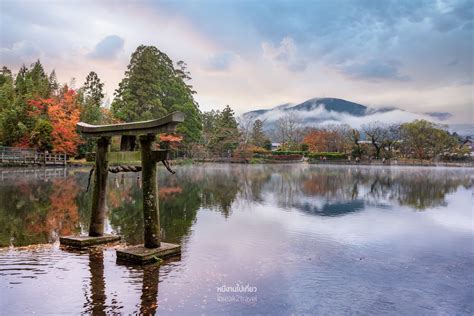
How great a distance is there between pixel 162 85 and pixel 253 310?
46052 mm

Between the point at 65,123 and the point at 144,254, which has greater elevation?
the point at 65,123

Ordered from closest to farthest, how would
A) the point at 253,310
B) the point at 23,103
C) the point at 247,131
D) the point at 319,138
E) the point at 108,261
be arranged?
1. the point at 253,310
2. the point at 108,261
3. the point at 23,103
4. the point at 247,131
5. the point at 319,138

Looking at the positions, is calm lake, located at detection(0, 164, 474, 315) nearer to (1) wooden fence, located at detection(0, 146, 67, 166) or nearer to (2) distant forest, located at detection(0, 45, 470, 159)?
(1) wooden fence, located at detection(0, 146, 67, 166)

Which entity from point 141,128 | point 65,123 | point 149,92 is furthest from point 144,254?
point 149,92

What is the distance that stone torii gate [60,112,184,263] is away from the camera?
679cm

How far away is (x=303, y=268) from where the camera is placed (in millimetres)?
7078

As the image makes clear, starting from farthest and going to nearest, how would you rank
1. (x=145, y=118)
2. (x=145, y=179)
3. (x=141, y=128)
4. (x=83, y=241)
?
(x=145, y=118), (x=83, y=241), (x=145, y=179), (x=141, y=128)

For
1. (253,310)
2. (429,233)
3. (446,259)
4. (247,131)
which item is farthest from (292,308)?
(247,131)

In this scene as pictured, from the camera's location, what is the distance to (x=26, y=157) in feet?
111

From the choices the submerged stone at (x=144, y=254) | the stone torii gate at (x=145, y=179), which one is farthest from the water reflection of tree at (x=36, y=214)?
the submerged stone at (x=144, y=254)

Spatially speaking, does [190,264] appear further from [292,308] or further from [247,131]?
[247,131]

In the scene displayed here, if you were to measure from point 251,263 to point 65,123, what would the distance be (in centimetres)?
3497

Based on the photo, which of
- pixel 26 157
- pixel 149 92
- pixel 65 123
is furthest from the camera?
pixel 149 92

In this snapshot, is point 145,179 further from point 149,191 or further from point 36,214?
point 36,214
